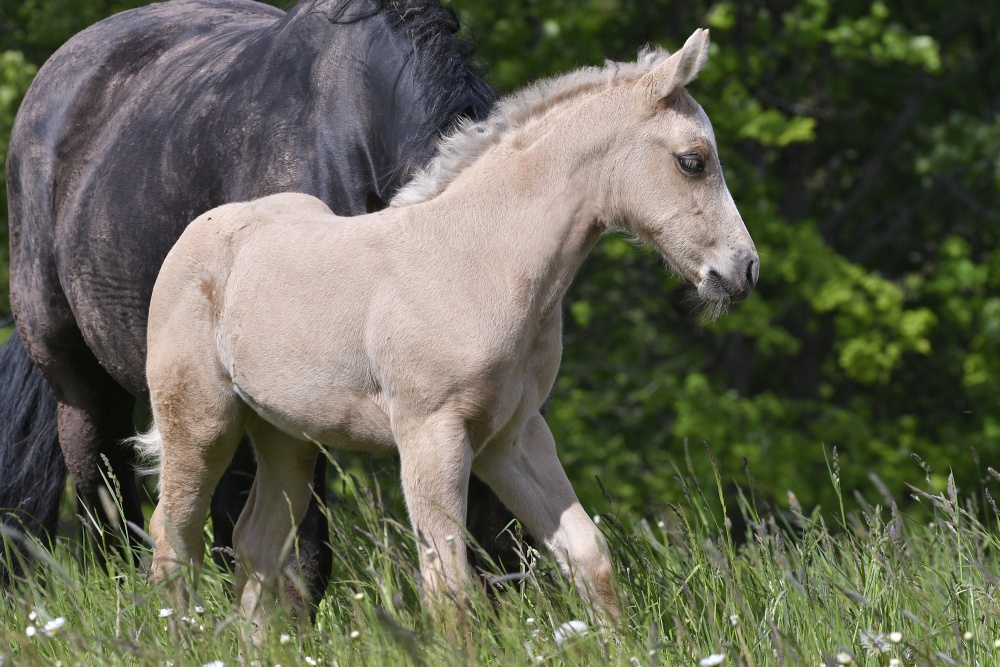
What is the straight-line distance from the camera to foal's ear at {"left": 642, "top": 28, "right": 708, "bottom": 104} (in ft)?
9.28

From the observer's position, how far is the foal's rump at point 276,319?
296 centimetres

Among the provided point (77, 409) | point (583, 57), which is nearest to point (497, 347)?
point (77, 409)

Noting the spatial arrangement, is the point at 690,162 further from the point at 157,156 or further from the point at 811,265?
the point at 811,265

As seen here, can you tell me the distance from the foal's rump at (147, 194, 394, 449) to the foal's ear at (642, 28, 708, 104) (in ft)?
2.49

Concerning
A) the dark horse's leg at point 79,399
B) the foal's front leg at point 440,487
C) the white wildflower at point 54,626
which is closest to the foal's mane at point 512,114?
the foal's front leg at point 440,487

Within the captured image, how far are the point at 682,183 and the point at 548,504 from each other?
33.1 inches

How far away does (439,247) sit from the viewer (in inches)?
115

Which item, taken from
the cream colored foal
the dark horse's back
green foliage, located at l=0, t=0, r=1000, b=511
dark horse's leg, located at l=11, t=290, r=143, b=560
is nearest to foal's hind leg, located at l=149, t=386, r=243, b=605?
the cream colored foal

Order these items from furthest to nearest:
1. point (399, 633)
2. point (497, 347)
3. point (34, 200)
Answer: point (34, 200) → point (497, 347) → point (399, 633)

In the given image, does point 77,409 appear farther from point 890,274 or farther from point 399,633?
point 890,274

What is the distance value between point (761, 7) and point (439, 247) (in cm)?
973

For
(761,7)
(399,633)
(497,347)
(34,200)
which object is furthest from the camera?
(761,7)

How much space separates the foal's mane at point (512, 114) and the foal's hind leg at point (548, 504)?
66cm

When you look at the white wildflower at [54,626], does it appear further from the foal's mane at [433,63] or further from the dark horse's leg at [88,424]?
the dark horse's leg at [88,424]
